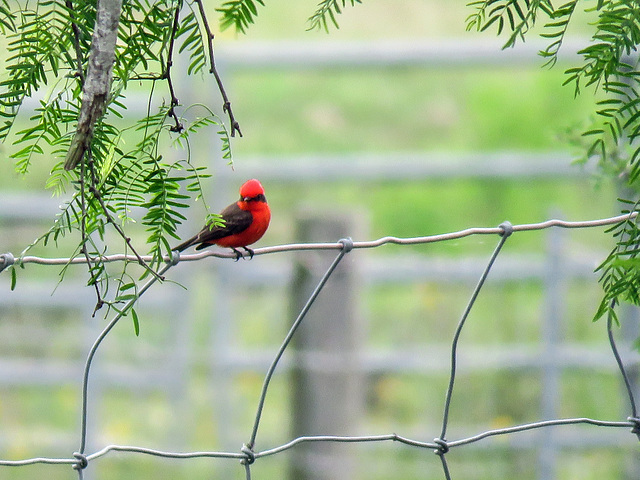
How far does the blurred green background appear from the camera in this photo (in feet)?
11.2

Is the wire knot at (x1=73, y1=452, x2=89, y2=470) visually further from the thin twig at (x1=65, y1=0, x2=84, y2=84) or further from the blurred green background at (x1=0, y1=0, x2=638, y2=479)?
the blurred green background at (x1=0, y1=0, x2=638, y2=479)

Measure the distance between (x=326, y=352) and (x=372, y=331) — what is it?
1.75 metres

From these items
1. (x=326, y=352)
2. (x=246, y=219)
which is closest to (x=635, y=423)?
(x=246, y=219)

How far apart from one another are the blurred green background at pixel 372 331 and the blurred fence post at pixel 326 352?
0.22 ft

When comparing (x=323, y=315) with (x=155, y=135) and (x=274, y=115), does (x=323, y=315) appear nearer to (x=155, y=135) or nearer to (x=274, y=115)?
(x=155, y=135)

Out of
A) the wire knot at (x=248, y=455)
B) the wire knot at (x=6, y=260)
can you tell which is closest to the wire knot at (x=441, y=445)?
the wire knot at (x=248, y=455)

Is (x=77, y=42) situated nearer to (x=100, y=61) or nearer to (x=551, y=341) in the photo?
(x=100, y=61)

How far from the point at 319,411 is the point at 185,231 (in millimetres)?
1173

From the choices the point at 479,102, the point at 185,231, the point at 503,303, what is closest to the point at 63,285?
the point at 185,231

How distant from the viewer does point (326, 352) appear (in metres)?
2.64

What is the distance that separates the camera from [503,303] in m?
4.59

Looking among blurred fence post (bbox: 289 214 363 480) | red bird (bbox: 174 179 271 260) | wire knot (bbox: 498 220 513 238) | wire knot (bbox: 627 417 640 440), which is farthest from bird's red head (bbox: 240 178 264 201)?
wire knot (bbox: 627 417 640 440)

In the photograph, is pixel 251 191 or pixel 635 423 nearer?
pixel 635 423

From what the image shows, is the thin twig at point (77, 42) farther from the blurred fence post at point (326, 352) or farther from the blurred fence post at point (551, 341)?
the blurred fence post at point (551, 341)
